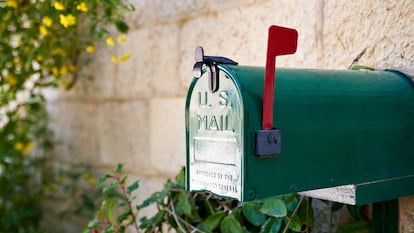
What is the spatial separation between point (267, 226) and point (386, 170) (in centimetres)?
40

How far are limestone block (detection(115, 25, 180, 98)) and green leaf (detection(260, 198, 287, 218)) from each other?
97 centimetres

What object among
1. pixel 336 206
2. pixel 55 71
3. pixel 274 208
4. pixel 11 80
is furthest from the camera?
pixel 55 71

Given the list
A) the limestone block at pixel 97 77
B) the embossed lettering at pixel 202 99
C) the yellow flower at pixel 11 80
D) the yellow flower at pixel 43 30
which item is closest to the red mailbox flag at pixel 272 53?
the embossed lettering at pixel 202 99

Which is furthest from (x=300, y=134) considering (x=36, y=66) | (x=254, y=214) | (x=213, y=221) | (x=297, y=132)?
(x=36, y=66)

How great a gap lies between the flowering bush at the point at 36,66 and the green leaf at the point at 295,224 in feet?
3.14

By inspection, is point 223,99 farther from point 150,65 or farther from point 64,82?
point 64,82

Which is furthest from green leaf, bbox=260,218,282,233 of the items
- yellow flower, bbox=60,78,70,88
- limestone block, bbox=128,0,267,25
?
yellow flower, bbox=60,78,70,88

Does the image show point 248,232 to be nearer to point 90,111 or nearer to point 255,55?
point 255,55

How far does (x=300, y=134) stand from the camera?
117cm

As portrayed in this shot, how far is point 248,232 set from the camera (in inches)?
63.8

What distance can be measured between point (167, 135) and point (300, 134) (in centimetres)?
136

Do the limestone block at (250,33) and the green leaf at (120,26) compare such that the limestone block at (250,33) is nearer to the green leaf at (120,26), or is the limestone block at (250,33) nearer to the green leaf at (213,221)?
the green leaf at (120,26)

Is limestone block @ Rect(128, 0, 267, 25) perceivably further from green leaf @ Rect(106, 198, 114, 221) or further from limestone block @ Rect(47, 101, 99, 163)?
green leaf @ Rect(106, 198, 114, 221)

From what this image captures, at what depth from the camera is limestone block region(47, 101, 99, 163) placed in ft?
10.0
